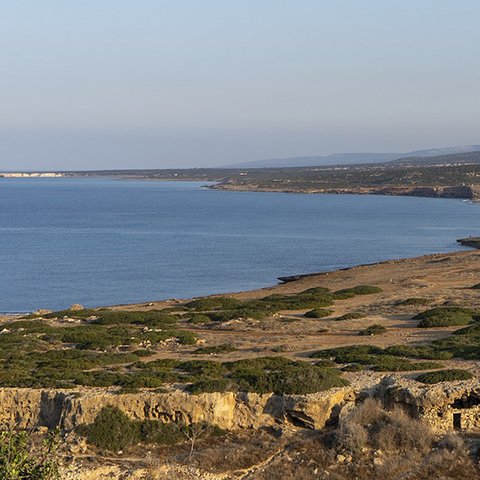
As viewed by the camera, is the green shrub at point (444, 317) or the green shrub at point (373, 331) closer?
the green shrub at point (373, 331)

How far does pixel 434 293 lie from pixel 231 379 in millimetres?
23841

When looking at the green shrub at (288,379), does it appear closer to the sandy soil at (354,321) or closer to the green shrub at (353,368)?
the green shrub at (353,368)

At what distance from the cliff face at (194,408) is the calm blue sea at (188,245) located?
3522 centimetres

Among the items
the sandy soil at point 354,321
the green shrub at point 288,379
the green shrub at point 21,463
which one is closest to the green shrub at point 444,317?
the sandy soil at point 354,321

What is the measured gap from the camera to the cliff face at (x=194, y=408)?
A: 23219 mm

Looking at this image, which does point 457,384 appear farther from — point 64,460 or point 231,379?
point 64,460

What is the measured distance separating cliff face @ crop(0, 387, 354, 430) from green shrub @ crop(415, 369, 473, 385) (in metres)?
2.62

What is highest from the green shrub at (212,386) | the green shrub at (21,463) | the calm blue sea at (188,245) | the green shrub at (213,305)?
the green shrub at (21,463)

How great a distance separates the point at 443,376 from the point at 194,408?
770cm

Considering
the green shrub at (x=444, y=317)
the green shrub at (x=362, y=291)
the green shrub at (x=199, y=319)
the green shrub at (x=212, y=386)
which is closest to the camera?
the green shrub at (x=212, y=386)

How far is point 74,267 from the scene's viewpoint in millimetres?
79125

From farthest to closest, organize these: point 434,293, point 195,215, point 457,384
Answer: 1. point 195,215
2. point 434,293
3. point 457,384

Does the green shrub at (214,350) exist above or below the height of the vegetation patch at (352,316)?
above

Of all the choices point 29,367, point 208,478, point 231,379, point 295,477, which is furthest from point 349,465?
point 29,367
